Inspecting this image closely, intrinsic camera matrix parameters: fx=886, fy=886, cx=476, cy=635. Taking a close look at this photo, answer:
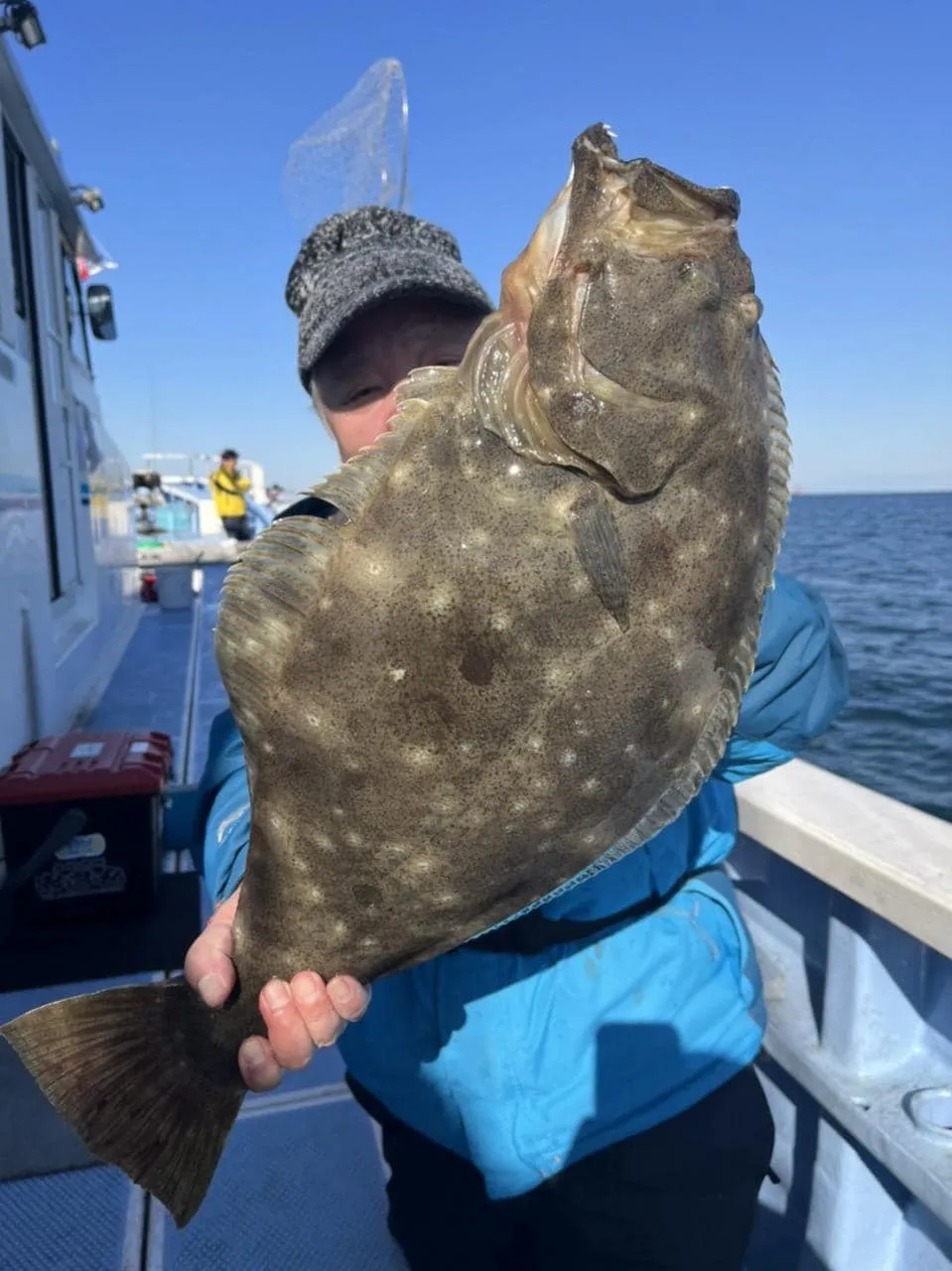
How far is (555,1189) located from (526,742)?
1337 mm

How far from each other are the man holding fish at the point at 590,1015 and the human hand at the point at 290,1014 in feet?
0.75

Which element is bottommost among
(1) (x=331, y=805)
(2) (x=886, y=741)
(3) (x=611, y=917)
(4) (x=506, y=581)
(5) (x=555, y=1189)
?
(2) (x=886, y=741)

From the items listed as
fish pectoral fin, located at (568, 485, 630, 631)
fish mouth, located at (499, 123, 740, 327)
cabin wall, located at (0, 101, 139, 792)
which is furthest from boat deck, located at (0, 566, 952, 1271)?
cabin wall, located at (0, 101, 139, 792)

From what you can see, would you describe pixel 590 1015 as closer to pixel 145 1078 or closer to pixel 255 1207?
pixel 145 1078

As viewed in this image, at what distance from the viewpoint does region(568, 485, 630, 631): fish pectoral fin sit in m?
1.39

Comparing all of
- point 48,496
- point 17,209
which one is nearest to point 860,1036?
point 48,496

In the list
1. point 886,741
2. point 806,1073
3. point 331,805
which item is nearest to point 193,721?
point 806,1073

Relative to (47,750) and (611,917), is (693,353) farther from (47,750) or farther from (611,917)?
(47,750)

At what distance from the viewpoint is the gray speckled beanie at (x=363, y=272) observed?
2.18 metres

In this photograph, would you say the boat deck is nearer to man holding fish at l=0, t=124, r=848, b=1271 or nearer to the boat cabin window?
man holding fish at l=0, t=124, r=848, b=1271

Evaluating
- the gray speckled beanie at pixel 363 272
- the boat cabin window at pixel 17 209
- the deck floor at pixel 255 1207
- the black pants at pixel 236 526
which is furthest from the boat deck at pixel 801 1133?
the black pants at pixel 236 526

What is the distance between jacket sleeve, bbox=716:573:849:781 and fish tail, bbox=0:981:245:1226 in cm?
131

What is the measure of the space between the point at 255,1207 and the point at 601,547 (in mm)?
2528

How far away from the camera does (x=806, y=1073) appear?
2.87m
